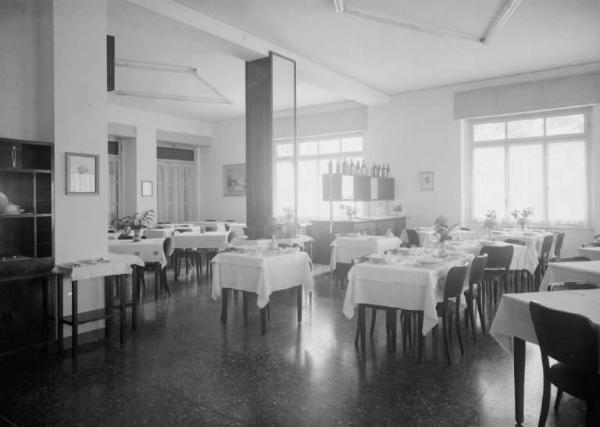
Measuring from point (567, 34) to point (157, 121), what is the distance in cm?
1028

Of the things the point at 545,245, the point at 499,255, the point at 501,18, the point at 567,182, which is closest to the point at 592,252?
the point at 499,255

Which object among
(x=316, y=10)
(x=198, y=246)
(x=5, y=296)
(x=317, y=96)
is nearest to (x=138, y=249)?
(x=198, y=246)

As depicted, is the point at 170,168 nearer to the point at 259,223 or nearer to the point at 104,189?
the point at 259,223

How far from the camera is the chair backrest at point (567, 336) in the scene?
2369 mm

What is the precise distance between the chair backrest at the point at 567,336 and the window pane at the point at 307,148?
37.3 ft

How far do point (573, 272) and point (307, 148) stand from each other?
33.0 ft

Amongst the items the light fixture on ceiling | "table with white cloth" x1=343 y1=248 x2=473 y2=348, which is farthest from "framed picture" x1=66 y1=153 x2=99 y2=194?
the light fixture on ceiling

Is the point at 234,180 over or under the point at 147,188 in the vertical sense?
over

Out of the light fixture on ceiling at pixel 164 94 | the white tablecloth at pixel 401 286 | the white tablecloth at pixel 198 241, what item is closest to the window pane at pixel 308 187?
the light fixture on ceiling at pixel 164 94

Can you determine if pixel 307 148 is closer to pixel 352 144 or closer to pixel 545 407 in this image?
pixel 352 144

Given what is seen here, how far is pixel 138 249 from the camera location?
23.3 ft

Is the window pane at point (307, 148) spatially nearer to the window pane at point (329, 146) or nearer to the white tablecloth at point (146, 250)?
the window pane at point (329, 146)

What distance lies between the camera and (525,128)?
1031 cm

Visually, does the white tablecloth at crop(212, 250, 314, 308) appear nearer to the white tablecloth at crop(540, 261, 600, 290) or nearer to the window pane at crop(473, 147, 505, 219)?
the white tablecloth at crop(540, 261, 600, 290)
